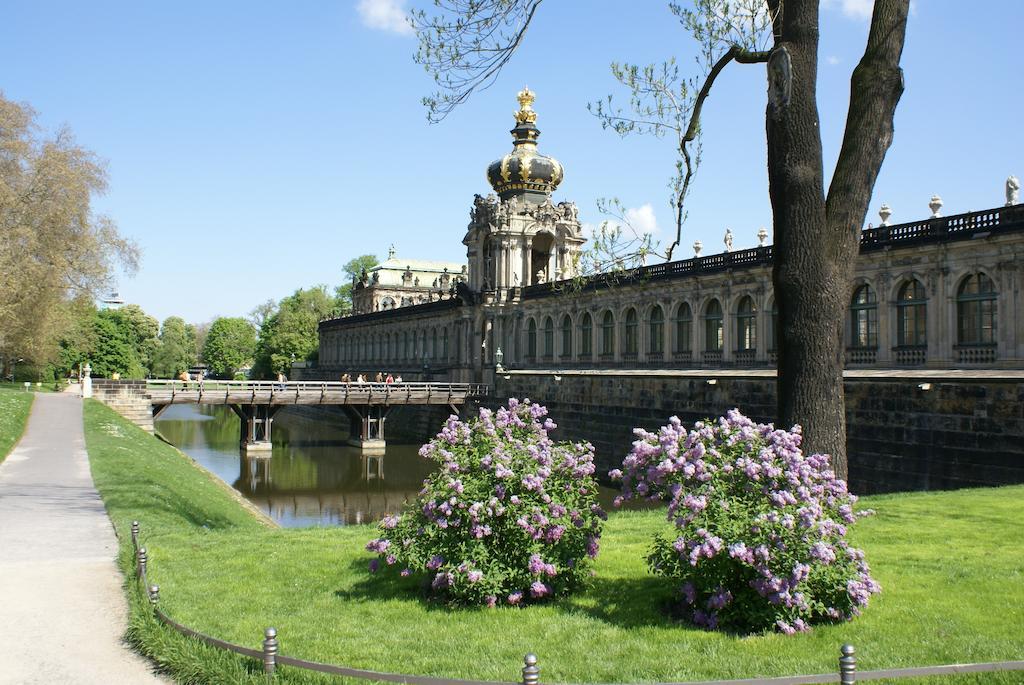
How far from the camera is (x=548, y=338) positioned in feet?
177

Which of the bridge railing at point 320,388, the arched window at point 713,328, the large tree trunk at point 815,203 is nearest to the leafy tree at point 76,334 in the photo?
the bridge railing at point 320,388

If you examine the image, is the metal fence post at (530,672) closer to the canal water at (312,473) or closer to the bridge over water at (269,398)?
the canal water at (312,473)

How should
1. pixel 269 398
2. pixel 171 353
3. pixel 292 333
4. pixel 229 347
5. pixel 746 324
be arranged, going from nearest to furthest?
pixel 746 324
pixel 269 398
pixel 292 333
pixel 229 347
pixel 171 353

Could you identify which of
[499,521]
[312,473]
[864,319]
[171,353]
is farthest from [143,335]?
[499,521]

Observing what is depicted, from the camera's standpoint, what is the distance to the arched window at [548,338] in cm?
5341

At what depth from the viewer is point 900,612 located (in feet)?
26.3

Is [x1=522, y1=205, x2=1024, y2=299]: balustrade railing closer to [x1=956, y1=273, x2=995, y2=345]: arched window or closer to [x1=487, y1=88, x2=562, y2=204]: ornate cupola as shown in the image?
[x1=956, y1=273, x2=995, y2=345]: arched window

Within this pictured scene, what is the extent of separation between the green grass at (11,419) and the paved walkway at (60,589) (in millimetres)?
6604

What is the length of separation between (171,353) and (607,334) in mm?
99439

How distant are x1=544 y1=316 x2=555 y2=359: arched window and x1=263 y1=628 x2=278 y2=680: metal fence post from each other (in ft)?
152

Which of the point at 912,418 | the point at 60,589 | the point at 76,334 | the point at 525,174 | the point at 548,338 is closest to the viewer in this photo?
the point at 60,589

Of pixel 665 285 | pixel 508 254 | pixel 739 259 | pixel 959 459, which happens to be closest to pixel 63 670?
pixel 959 459

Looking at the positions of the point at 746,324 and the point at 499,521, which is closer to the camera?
the point at 499,521

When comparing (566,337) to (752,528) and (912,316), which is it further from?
(752,528)
